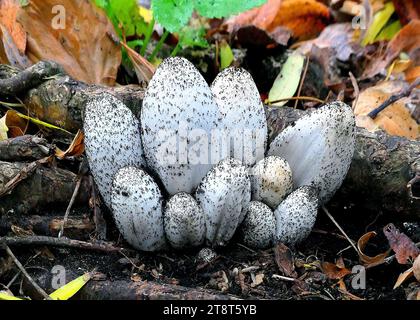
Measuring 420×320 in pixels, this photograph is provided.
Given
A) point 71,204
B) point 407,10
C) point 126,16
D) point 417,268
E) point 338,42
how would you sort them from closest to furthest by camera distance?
point 417,268 < point 71,204 < point 126,16 < point 338,42 < point 407,10

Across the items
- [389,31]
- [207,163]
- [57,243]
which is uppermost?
[389,31]

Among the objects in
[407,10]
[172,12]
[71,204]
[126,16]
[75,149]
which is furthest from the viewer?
[407,10]

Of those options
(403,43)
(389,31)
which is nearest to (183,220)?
(403,43)

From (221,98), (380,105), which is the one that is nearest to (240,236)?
(221,98)

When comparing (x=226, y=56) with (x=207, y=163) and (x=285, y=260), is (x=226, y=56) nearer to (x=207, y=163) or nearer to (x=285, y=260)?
(x=207, y=163)

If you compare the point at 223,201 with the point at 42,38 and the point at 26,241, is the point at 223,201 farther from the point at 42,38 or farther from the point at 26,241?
the point at 42,38

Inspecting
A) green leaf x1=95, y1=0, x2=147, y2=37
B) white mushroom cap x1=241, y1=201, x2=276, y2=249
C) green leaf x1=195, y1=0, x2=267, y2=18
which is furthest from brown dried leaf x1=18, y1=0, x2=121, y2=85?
Answer: white mushroom cap x1=241, y1=201, x2=276, y2=249
